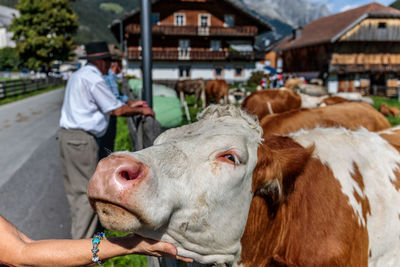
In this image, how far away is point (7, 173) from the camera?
6.46 m

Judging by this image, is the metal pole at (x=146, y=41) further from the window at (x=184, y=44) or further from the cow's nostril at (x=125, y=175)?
the window at (x=184, y=44)

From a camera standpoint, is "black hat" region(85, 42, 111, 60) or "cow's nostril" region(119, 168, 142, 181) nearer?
"cow's nostril" region(119, 168, 142, 181)

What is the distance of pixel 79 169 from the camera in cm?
394

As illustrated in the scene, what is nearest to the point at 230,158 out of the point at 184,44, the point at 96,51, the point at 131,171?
the point at 131,171

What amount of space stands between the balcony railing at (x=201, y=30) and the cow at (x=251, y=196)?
33142 millimetres

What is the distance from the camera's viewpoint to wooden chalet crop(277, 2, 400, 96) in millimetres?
32469

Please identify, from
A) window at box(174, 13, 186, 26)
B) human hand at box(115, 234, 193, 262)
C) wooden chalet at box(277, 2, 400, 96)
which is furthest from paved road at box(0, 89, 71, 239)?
wooden chalet at box(277, 2, 400, 96)

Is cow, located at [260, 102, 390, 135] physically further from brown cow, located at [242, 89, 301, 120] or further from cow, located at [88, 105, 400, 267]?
cow, located at [88, 105, 400, 267]

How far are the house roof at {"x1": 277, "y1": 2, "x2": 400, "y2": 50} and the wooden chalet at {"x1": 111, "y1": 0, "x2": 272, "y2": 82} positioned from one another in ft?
15.6

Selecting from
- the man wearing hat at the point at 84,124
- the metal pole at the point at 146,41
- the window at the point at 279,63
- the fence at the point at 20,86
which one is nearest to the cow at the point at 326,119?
the metal pole at the point at 146,41

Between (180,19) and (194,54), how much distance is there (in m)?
4.08

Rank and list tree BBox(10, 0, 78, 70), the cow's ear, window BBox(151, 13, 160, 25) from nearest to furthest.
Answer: the cow's ear
window BBox(151, 13, 160, 25)
tree BBox(10, 0, 78, 70)

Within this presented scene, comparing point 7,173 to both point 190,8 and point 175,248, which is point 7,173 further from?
point 190,8

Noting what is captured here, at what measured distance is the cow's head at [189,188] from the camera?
129 cm
